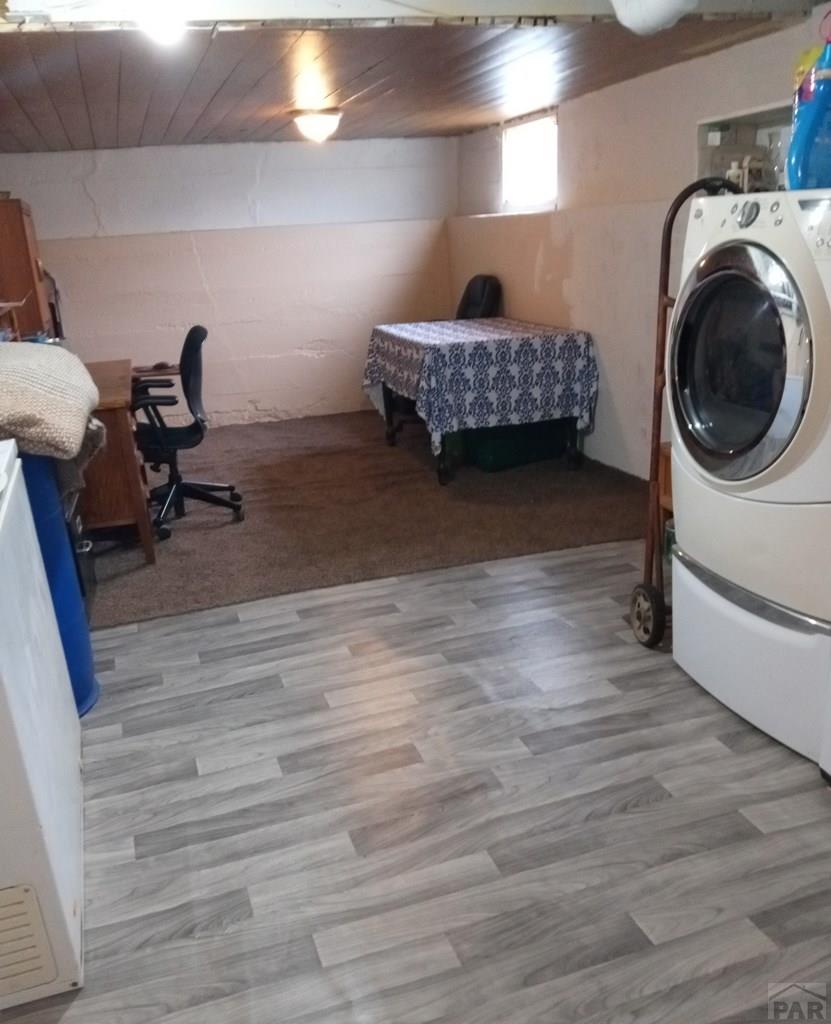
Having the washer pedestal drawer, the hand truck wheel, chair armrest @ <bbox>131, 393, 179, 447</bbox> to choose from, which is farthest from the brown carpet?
the washer pedestal drawer

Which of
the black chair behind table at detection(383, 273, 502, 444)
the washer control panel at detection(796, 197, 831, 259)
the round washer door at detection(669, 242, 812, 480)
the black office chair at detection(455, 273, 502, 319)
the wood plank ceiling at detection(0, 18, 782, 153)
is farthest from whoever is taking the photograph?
the black office chair at detection(455, 273, 502, 319)

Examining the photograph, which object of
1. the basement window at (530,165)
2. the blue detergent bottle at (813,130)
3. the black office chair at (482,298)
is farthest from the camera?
the black office chair at (482,298)

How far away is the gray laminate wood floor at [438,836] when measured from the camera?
1.51 metres

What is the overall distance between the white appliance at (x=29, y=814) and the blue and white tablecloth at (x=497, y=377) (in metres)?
2.58

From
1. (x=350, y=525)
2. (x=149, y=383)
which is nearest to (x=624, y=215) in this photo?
(x=350, y=525)

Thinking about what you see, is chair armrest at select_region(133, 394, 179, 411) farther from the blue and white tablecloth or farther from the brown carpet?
the blue and white tablecloth

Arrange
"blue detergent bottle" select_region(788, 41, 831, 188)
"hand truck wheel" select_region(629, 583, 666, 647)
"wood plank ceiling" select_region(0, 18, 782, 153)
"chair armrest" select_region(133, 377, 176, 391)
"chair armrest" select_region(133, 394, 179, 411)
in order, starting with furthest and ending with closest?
1. "chair armrest" select_region(133, 377, 176, 391)
2. "chair armrest" select_region(133, 394, 179, 411)
3. "wood plank ceiling" select_region(0, 18, 782, 153)
4. "hand truck wheel" select_region(629, 583, 666, 647)
5. "blue detergent bottle" select_region(788, 41, 831, 188)

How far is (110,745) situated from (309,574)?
45.6 inches

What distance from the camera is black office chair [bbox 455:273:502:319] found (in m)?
5.40

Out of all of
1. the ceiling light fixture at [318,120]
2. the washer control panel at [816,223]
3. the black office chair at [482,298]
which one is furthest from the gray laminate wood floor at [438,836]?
the black office chair at [482,298]

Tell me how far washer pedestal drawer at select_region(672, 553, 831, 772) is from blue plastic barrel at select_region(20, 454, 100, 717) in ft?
5.53

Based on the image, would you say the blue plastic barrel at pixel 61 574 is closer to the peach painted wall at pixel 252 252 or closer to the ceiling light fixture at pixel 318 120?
the ceiling light fixture at pixel 318 120

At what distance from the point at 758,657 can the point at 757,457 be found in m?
0.49

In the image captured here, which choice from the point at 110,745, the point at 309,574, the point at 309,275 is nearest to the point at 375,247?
the point at 309,275
